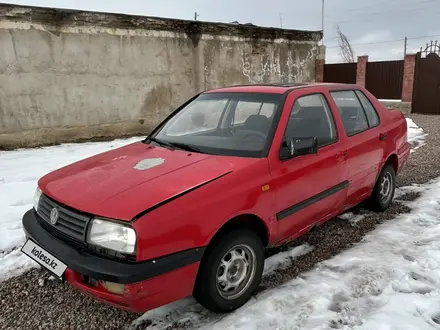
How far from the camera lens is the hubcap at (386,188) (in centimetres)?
456

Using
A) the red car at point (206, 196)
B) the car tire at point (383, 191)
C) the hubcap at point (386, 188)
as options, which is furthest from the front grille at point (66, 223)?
the hubcap at point (386, 188)

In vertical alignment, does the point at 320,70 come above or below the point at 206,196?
above

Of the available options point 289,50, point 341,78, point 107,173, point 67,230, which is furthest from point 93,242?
point 341,78

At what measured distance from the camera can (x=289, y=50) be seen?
1342cm

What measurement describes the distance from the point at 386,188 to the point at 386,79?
12.5 m

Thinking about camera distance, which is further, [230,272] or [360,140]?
[360,140]

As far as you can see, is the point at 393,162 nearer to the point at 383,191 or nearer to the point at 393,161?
the point at 393,161

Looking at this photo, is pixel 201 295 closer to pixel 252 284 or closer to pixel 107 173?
pixel 252 284

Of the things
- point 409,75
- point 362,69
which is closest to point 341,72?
point 362,69

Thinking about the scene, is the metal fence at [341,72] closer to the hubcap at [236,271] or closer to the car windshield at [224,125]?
the car windshield at [224,125]

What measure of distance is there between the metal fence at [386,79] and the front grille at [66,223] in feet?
49.9

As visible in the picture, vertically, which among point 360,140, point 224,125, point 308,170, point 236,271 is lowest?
point 236,271

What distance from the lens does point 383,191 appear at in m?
4.60

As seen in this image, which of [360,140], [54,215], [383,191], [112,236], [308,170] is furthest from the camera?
[383,191]
